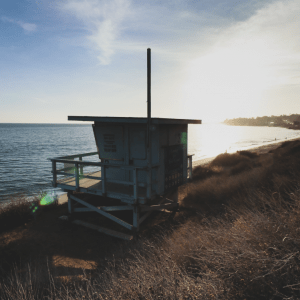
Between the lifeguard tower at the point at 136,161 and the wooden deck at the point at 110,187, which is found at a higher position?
the lifeguard tower at the point at 136,161

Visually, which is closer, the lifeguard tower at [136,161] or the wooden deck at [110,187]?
the lifeguard tower at [136,161]

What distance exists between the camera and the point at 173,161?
9414mm

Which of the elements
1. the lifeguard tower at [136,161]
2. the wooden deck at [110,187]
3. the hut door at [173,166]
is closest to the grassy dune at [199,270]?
the lifeguard tower at [136,161]

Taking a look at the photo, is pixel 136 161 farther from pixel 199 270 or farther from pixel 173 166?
pixel 199 270

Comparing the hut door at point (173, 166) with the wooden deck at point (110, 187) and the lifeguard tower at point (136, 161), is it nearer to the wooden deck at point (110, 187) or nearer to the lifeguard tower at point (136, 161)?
the lifeguard tower at point (136, 161)

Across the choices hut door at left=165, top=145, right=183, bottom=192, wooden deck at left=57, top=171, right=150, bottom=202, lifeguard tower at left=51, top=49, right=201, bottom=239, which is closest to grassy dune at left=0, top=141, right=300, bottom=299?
lifeguard tower at left=51, top=49, right=201, bottom=239

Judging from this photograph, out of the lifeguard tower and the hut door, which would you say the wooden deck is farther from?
the hut door

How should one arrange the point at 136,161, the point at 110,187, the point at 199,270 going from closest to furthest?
the point at 199,270
the point at 136,161
the point at 110,187

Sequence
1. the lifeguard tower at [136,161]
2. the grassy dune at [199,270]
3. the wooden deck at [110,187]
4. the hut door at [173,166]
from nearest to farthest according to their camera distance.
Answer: the grassy dune at [199,270] < the lifeguard tower at [136,161] < the wooden deck at [110,187] < the hut door at [173,166]

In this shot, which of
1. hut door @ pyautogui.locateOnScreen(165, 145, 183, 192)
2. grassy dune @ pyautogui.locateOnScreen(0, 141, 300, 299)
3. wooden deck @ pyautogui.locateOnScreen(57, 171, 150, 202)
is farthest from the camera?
hut door @ pyautogui.locateOnScreen(165, 145, 183, 192)

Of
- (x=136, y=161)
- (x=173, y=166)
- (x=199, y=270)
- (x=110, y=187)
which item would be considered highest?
(x=136, y=161)

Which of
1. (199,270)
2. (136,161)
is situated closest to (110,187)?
(136,161)

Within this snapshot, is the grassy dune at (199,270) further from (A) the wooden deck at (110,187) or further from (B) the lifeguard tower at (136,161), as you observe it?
(A) the wooden deck at (110,187)

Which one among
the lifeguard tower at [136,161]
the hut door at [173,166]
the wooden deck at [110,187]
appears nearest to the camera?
the lifeguard tower at [136,161]
